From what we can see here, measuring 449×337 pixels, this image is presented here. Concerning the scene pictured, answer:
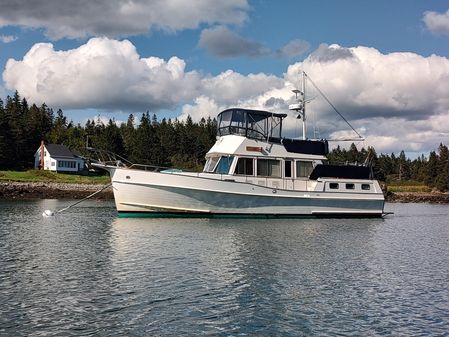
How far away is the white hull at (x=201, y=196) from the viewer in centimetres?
2920

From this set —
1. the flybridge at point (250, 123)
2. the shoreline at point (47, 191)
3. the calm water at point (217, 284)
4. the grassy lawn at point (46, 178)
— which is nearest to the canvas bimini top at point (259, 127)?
the flybridge at point (250, 123)

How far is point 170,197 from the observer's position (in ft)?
97.2

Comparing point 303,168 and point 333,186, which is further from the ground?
point 303,168

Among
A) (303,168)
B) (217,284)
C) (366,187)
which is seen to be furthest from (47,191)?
(217,284)

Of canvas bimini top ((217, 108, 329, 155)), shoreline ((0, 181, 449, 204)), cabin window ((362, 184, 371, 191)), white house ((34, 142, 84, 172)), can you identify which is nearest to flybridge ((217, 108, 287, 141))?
canvas bimini top ((217, 108, 329, 155))

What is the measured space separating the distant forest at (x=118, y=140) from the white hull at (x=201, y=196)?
45.9m

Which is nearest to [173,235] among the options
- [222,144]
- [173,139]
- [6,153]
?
[222,144]

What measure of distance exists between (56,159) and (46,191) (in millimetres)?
26995

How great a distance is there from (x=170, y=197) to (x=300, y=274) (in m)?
15.5

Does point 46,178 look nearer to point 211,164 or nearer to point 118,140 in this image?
point 118,140

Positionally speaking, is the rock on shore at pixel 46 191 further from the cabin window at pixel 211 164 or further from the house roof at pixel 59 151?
the cabin window at pixel 211 164

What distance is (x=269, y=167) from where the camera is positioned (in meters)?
32.6

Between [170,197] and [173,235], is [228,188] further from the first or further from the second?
[173,235]

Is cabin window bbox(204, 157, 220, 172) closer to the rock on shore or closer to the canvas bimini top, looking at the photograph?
the canvas bimini top
